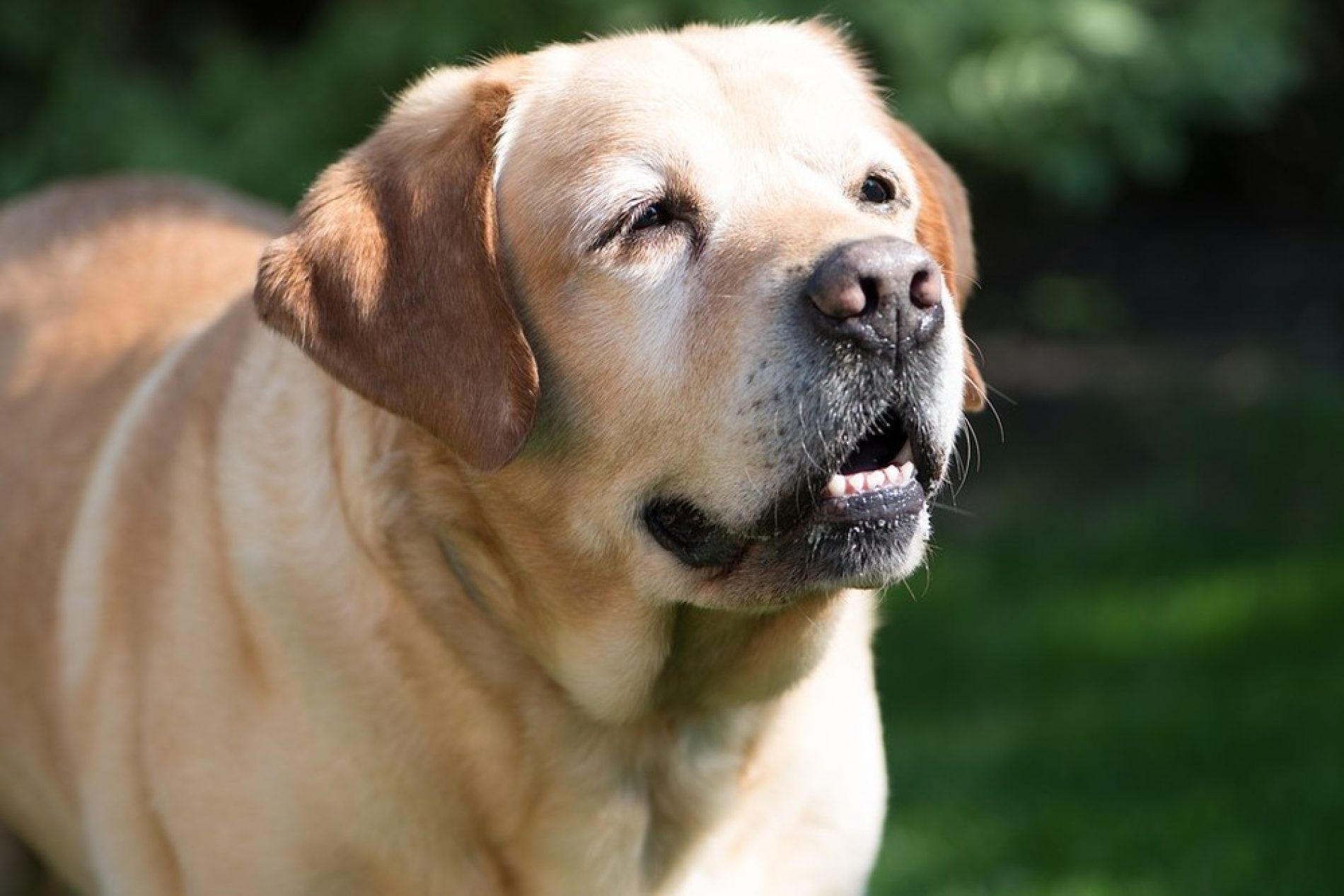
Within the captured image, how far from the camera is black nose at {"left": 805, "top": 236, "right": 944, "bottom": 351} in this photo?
112 inches

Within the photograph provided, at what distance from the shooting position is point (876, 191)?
3.37 meters

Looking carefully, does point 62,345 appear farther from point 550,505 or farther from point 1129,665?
point 1129,665

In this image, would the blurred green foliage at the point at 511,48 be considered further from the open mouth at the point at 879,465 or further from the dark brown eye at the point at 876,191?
the open mouth at the point at 879,465

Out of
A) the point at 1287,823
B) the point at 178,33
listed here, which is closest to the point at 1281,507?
the point at 1287,823

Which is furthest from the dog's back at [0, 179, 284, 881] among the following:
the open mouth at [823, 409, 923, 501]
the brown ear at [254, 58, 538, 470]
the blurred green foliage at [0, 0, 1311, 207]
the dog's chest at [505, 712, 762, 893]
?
the blurred green foliage at [0, 0, 1311, 207]

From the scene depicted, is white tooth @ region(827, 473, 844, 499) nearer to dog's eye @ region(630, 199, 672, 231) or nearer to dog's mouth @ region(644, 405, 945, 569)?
dog's mouth @ region(644, 405, 945, 569)

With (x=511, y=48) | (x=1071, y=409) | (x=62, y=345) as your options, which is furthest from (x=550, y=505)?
(x=1071, y=409)

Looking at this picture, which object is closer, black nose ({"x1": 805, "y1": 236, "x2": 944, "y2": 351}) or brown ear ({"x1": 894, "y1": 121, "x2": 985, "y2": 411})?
black nose ({"x1": 805, "y1": 236, "x2": 944, "y2": 351})

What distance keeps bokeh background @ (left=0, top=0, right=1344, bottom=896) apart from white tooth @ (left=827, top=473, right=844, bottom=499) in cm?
218

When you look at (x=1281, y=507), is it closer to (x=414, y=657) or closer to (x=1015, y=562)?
(x=1015, y=562)

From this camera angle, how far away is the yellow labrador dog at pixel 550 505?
119 inches

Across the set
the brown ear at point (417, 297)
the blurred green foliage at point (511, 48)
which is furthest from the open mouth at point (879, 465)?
the blurred green foliage at point (511, 48)

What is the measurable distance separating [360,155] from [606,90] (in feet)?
1.43

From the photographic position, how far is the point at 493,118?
128 inches
